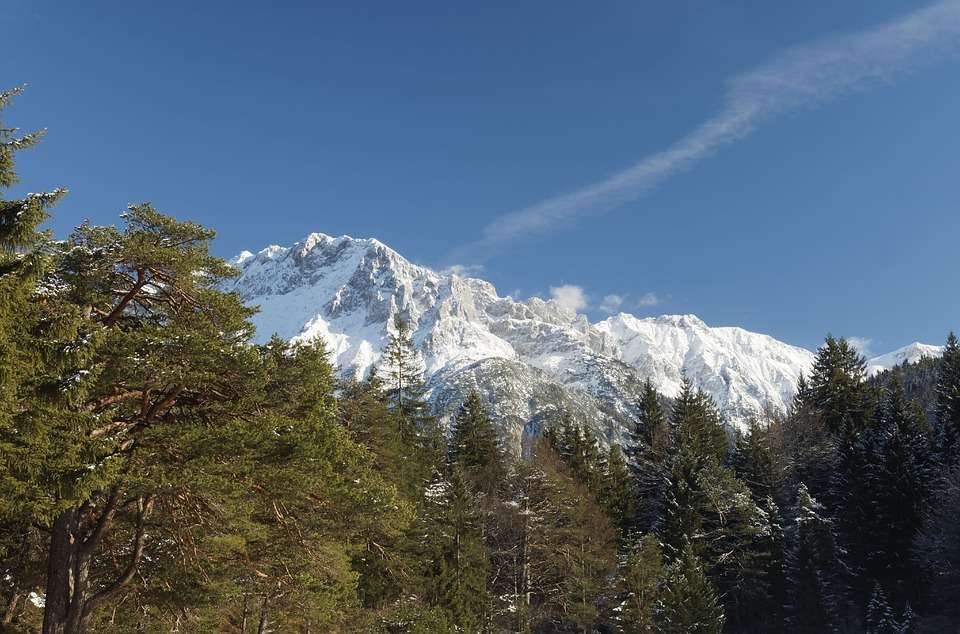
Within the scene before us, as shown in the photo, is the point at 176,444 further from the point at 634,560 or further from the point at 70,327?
the point at 634,560

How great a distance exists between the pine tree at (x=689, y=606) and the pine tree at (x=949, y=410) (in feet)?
54.7

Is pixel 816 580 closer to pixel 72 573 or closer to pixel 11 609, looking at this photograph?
pixel 72 573

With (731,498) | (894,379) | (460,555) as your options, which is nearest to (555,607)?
(460,555)

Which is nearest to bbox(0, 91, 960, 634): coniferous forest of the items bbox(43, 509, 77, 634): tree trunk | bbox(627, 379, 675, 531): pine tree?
bbox(43, 509, 77, 634): tree trunk

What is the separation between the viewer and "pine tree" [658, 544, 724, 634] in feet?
97.7

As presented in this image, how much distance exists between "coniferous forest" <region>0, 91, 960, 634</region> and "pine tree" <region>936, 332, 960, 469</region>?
0.17 metres

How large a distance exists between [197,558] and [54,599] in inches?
112

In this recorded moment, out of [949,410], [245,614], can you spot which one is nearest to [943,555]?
[949,410]

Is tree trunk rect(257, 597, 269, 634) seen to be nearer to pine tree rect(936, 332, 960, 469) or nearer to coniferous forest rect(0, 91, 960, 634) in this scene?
coniferous forest rect(0, 91, 960, 634)

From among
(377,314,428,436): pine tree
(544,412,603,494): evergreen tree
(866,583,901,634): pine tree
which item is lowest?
(866,583,901,634): pine tree

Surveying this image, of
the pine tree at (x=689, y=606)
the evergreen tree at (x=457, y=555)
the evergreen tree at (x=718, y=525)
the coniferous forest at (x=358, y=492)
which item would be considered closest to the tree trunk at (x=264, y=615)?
the coniferous forest at (x=358, y=492)

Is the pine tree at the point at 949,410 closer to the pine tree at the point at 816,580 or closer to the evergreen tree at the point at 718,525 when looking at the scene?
the pine tree at the point at 816,580

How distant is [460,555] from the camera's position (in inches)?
1361

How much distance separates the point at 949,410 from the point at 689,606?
22.7 m
